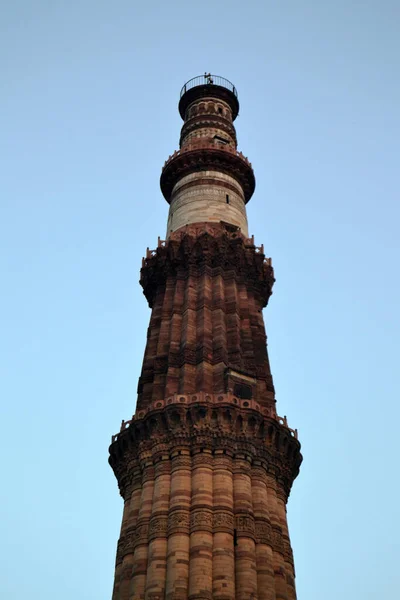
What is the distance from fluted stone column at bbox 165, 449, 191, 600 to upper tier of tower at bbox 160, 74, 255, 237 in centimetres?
1741

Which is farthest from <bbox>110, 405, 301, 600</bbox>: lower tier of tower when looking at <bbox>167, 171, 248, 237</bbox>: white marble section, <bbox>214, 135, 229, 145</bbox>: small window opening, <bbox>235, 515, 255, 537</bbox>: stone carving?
<bbox>214, 135, 229, 145</bbox>: small window opening

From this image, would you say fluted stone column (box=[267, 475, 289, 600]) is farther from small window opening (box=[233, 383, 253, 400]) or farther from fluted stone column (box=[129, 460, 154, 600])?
fluted stone column (box=[129, 460, 154, 600])

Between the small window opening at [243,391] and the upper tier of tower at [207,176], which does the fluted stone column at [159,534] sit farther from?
the upper tier of tower at [207,176]

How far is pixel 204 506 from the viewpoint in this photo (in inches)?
1085

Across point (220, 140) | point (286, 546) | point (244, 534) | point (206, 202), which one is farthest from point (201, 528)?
point (220, 140)

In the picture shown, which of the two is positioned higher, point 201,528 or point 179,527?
point 179,527

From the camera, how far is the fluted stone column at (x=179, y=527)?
25.5 metres

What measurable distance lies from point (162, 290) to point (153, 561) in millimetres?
16921

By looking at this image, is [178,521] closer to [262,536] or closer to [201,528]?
[201,528]

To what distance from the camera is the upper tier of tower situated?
43.2m

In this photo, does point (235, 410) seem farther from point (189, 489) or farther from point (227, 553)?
point (227, 553)

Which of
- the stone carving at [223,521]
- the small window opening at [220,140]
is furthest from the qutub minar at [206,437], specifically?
the small window opening at [220,140]

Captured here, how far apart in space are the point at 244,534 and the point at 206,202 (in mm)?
22242

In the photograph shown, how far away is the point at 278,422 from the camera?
32.0 meters
